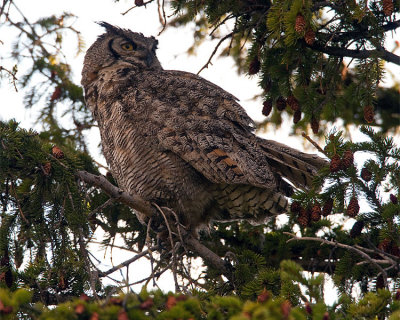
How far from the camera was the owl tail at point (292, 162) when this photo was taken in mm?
3115

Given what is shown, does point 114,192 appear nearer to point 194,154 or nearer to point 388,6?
point 194,154

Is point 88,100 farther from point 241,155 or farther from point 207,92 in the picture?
point 241,155

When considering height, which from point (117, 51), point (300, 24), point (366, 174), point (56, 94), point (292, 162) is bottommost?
point (366, 174)

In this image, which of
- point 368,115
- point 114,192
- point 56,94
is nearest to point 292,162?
point 368,115

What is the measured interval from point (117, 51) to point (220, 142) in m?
1.38

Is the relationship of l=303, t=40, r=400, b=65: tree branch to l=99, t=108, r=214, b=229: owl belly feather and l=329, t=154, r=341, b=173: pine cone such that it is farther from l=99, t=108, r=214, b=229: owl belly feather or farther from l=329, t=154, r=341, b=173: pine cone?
l=99, t=108, r=214, b=229: owl belly feather

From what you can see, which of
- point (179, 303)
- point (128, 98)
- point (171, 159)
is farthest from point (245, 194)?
point (179, 303)

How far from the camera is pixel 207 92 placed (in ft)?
11.4

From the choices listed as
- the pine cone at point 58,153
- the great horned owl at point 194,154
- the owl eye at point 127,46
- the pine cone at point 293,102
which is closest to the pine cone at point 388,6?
the pine cone at point 293,102

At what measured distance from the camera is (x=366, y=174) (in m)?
2.40

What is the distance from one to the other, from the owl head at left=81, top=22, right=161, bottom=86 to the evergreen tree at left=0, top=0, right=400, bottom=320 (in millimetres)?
742

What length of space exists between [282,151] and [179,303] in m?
1.85

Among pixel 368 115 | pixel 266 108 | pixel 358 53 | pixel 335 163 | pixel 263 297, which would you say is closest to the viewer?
pixel 263 297

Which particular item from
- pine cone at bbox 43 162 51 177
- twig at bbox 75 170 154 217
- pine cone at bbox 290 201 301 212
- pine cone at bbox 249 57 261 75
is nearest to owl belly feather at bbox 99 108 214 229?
twig at bbox 75 170 154 217
